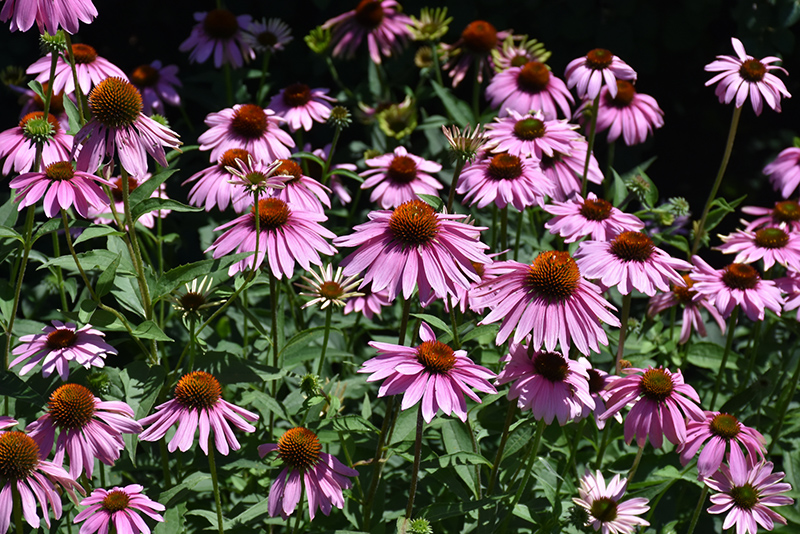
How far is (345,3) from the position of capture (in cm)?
352

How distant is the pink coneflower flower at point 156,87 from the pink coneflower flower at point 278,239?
125 cm

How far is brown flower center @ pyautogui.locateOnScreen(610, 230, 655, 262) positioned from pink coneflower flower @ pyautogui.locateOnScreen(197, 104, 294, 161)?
0.95 meters

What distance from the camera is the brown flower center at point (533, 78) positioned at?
102 inches

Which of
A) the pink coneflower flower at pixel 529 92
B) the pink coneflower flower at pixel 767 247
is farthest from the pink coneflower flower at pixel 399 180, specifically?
the pink coneflower flower at pixel 767 247

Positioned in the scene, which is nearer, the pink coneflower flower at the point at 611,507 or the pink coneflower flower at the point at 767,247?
the pink coneflower flower at the point at 611,507

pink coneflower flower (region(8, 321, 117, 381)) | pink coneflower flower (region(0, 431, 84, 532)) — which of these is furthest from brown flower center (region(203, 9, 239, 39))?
pink coneflower flower (region(0, 431, 84, 532))

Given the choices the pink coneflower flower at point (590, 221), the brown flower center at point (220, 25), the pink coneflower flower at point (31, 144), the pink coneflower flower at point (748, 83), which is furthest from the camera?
the brown flower center at point (220, 25)

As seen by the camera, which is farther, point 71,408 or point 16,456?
point 71,408

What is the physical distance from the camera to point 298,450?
1534 mm

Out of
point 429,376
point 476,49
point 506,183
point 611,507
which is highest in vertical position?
point 476,49

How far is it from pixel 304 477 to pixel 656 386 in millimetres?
778

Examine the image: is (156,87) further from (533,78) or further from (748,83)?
(748,83)

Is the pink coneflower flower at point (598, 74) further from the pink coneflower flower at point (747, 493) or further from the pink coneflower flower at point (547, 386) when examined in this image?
the pink coneflower flower at point (747, 493)

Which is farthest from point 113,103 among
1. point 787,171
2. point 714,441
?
point 787,171
